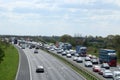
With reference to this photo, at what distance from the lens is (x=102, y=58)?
94.4 metres

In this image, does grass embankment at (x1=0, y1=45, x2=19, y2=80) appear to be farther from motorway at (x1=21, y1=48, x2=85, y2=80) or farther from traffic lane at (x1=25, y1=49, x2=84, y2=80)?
traffic lane at (x1=25, y1=49, x2=84, y2=80)

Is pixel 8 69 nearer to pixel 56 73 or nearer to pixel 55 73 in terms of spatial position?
pixel 55 73

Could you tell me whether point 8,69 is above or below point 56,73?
above

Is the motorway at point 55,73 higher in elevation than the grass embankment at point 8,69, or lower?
lower

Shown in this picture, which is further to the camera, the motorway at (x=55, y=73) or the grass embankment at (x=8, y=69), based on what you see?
the grass embankment at (x=8, y=69)

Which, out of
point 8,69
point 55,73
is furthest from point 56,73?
point 8,69

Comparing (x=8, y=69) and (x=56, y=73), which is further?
(x=8, y=69)

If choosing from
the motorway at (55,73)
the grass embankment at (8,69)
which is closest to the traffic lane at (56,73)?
the motorway at (55,73)

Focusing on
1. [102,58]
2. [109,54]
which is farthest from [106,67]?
[102,58]

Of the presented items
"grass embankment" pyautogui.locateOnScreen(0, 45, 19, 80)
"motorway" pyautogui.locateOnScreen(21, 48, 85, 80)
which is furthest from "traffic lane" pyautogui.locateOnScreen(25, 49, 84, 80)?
"grass embankment" pyautogui.locateOnScreen(0, 45, 19, 80)

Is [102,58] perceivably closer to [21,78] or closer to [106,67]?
[106,67]

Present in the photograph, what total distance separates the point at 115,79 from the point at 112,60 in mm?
31789

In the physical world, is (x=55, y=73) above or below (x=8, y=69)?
below

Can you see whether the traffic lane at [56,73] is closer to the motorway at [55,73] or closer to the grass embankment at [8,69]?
the motorway at [55,73]
